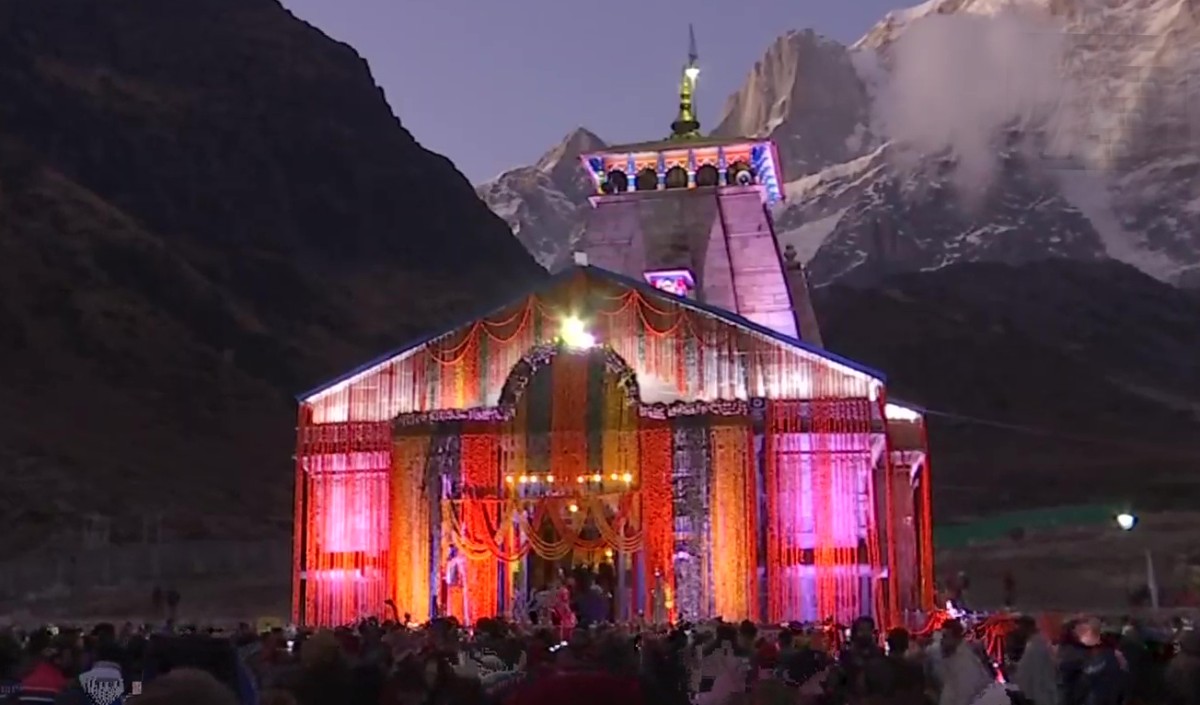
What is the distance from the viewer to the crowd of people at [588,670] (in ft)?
19.4

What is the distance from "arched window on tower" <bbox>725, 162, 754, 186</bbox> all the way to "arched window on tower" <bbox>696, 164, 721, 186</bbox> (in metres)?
0.27

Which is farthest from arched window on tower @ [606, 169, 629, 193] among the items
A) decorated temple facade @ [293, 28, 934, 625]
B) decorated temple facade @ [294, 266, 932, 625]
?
decorated temple facade @ [294, 266, 932, 625]

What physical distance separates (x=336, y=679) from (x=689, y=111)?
3512 centimetres

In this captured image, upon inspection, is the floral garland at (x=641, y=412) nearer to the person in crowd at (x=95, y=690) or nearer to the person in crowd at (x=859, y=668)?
the person in crowd at (x=859, y=668)

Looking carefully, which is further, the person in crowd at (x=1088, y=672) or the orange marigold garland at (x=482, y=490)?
the orange marigold garland at (x=482, y=490)

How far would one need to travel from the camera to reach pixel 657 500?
2714 cm

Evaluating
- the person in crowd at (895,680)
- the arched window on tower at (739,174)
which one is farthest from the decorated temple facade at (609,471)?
the person in crowd at (895,680)

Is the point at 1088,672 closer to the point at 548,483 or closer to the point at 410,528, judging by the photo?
the point at 548,483

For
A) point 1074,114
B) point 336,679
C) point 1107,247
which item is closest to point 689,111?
point 336,679

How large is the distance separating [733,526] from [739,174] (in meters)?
14.4

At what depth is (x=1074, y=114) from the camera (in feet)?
463

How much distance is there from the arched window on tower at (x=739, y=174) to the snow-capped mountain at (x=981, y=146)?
265 feet

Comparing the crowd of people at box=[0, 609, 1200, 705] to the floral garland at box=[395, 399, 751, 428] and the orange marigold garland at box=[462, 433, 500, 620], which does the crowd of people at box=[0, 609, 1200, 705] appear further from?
the orange marigold garland at box=[462, 433, 500, 620]

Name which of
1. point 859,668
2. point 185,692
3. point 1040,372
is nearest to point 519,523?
point 859,668
